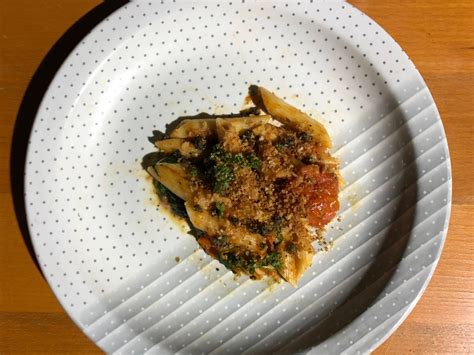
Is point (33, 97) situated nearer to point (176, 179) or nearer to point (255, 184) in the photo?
point (176, 179)

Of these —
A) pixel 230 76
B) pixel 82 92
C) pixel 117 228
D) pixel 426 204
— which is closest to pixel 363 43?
pixel 230 76

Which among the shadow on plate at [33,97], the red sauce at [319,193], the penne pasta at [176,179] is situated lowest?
the red sauce at [319,193]

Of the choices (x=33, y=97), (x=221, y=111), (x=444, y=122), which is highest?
(x=33, y=97)

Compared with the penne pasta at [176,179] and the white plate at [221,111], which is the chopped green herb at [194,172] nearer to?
the penne pasta at [176,179]

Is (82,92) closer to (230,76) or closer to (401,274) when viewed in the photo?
(230,76)

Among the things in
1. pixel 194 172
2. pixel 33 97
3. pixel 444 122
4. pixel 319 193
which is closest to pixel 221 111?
pixel 194 172

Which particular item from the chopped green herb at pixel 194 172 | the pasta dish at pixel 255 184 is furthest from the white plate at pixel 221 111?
the chopped green herb at pixel 194 172

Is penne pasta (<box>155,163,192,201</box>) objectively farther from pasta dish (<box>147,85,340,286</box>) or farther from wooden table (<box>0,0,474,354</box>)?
wooden table (<box>0,0,474,354</box>)
